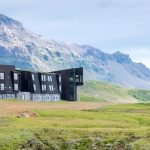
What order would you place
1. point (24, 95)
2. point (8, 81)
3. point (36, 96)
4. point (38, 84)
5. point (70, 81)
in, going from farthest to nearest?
point (70, 81)
point (38, 84)
point (36, 96)
point (24, 95)
point (8, 81)

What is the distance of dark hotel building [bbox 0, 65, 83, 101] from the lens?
486ft

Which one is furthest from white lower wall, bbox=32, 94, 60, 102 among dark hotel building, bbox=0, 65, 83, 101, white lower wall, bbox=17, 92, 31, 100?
white lower wall, bbox=17, 92, 31, 100

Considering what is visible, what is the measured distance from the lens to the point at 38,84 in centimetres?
16212

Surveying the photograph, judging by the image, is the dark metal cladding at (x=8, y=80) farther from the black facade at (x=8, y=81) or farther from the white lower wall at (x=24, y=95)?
the white lower wall at (x=24, y=95)

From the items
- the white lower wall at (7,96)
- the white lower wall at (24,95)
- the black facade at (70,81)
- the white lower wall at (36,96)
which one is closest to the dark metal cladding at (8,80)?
the white lower wall at (7,96)

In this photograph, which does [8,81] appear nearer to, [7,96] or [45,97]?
[7,96]

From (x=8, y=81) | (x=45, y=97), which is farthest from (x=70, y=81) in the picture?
(x=8, y=81)

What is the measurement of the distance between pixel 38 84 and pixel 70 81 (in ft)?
60.7

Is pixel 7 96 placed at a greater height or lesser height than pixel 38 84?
lesser

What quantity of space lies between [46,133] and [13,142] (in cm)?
576

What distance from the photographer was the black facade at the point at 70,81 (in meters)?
176

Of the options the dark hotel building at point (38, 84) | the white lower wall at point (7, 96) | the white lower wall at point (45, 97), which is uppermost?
the dark hotel building at point (38, 84)

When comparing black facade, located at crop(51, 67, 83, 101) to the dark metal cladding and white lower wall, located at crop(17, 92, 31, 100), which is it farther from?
the dark metal cladding

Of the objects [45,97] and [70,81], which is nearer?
[45,97]
